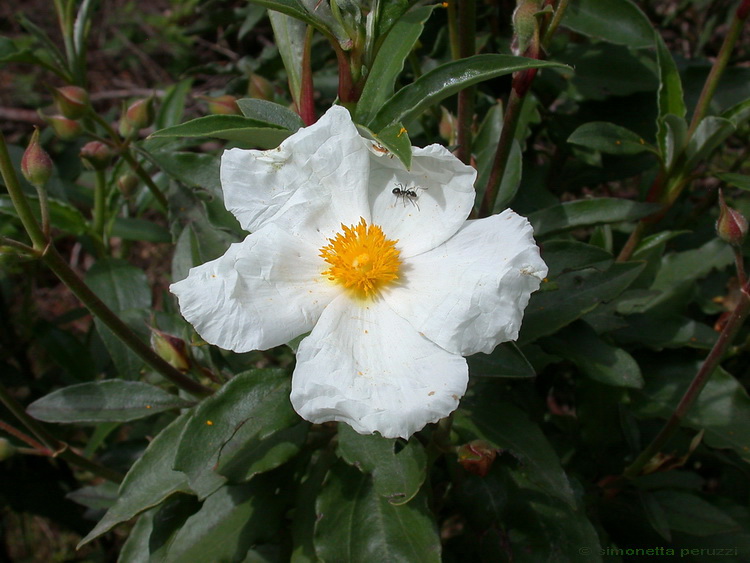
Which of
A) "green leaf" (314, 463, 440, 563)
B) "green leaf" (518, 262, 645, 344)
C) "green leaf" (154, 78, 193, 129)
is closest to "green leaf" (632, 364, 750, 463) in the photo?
"green leaf" (518, 262, 645, 344)

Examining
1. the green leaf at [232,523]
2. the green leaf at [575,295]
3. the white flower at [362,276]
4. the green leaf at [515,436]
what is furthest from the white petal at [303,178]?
the green leaf at [232,523]

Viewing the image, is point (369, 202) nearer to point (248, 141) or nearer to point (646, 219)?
point (248, 141)

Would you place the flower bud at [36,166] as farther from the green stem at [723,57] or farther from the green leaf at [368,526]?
the green stem at [723,57]

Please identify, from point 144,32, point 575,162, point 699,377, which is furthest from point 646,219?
point 144,32

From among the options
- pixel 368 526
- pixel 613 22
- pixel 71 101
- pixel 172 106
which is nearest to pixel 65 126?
pixel 71 101

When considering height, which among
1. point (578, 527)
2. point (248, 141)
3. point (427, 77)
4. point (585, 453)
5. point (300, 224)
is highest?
point (427, 77)

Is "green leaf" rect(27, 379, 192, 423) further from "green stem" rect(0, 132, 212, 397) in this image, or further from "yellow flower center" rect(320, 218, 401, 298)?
"yellow flower center" rect(320, 218, 401, 298)

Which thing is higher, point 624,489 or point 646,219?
point 646,219

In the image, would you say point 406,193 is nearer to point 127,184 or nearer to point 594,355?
point 594,355
